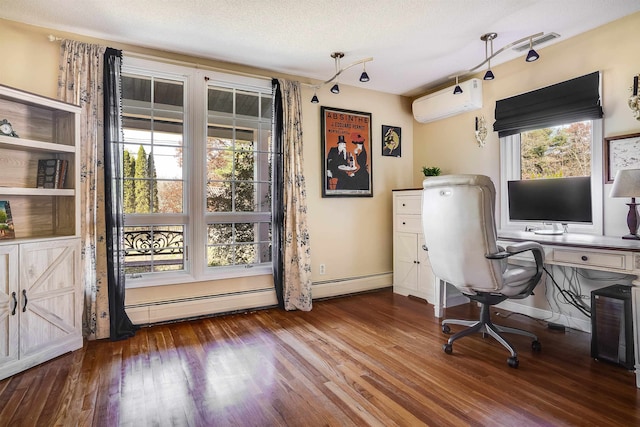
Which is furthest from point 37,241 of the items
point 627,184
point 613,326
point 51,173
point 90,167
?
point 627,184

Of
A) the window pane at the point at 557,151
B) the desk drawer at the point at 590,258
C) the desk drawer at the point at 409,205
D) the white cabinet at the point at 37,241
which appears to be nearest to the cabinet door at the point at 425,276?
the desk drawer at the point at 409,205

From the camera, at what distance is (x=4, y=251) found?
2.20 meters

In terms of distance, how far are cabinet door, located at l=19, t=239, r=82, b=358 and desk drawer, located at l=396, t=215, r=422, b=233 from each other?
318cm

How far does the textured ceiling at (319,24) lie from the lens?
2453mm

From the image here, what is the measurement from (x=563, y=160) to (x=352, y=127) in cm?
216

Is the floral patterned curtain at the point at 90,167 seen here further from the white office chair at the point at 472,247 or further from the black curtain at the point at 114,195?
the white office chair at the point at 472,247

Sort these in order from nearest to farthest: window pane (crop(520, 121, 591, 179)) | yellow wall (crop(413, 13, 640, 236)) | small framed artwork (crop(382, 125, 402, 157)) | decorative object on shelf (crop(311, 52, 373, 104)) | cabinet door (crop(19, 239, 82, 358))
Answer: cabinet door (crop(19, 239, 82, 358)), yellow wall (crop(413, 13, 640, 236)), window pane (crop(520, 121, 591, 179)), decorative object on shelf (crop(311, 52, 373, 104)), small framed artwork (crop(382, 125, 402, 157))

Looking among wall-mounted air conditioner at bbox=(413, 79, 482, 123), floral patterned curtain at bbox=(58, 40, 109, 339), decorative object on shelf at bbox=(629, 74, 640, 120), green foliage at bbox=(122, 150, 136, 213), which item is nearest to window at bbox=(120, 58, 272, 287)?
green foliage at bbox=(122, 150, 136, 213)

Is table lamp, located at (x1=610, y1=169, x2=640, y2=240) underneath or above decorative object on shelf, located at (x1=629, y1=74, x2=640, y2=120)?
underneath

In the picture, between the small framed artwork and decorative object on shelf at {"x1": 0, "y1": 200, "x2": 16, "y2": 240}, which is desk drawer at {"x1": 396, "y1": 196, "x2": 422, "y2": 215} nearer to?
the small framed artwork

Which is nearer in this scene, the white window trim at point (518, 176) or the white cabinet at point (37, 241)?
the white cabinet at point (37, 241)

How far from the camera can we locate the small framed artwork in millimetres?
4410

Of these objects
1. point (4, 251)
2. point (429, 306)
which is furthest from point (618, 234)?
point (4, 251)

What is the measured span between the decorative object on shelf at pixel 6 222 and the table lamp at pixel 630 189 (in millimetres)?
4226
